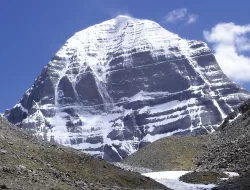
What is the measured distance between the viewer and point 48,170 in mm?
32906

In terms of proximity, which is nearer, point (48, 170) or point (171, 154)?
point (48, 170)

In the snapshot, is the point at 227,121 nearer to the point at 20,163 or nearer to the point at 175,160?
the point at 175,160

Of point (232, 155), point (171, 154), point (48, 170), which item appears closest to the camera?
point (48, 170)

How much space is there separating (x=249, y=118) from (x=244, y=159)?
26.6m

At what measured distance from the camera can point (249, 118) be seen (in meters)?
85.1

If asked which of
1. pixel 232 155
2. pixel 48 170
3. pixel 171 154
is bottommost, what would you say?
pixel 48 170

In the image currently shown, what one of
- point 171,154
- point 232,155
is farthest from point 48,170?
point 171,154

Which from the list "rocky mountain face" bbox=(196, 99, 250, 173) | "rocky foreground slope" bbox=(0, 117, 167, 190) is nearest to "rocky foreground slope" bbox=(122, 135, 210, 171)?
"rocky mountain face" bbox=(196, 99, 250, 173)

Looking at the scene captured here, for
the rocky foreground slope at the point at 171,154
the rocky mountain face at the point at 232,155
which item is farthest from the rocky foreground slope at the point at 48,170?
the rocky foreground slope at the point at 171,154

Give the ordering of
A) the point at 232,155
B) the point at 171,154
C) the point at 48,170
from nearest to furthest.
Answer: the point at 48,170, the point at 232,155, the point at 171,154

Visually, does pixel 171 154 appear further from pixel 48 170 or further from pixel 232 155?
pixel 48 170

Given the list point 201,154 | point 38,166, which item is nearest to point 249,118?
point 201,154

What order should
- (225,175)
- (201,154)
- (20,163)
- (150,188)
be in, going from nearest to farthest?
1. (20,163)
2. (150,188)
3. (225,175)
4. (201,154)

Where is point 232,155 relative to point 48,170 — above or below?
above
